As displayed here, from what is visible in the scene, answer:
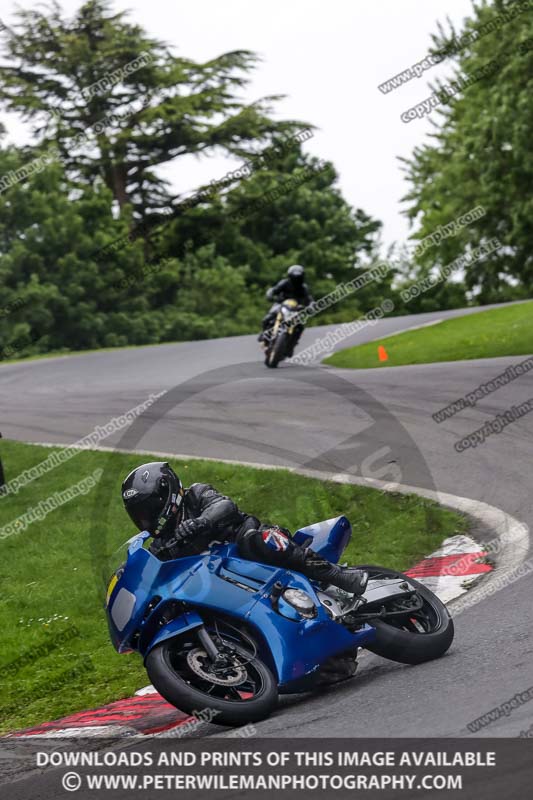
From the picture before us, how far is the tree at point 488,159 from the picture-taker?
38688mm

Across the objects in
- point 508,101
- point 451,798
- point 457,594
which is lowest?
point 457,594

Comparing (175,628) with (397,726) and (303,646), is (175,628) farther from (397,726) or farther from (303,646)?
(397,726)

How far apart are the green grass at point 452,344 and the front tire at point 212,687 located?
44.2 feet

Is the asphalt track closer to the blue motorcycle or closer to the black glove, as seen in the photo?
the blue motorcycle

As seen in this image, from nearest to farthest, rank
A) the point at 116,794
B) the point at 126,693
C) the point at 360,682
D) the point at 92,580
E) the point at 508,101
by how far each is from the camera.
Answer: the point at 116,794, the point at 360,682, the point at 126,693, the point at 92,580, the point at 508,101

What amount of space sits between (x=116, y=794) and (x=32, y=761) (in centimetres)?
124

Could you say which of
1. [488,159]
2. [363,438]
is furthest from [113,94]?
[363,438]

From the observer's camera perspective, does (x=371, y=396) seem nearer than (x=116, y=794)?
No

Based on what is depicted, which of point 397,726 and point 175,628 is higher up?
point 175,628

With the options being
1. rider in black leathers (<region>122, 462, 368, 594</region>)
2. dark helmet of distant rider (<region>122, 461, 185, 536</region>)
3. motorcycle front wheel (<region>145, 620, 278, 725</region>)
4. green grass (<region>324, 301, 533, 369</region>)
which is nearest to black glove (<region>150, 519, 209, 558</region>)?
rider in black leathers (<region>122, 462, 368, 594</region>)

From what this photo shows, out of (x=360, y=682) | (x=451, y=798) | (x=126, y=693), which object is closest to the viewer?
(x=451, y=798)

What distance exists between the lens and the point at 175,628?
5.89m

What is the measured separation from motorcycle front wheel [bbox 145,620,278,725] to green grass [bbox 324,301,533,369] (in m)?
13.5

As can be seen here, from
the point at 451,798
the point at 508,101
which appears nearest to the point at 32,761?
the point at 451,798
